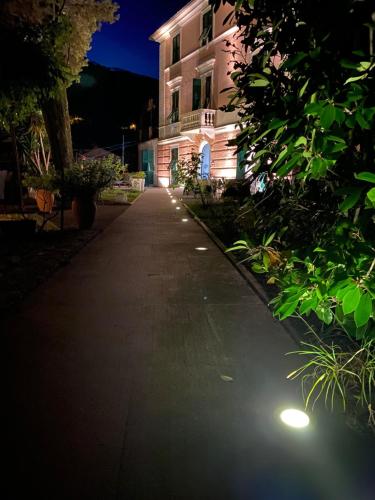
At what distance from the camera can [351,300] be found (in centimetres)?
154

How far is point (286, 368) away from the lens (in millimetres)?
3230

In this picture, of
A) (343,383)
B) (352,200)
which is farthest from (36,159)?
(352,200)

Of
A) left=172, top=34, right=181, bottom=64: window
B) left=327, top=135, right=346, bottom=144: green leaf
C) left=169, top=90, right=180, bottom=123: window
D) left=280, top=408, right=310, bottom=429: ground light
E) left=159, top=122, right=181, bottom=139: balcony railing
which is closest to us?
left=327, top=135, right=346, bottom=144: green leaf

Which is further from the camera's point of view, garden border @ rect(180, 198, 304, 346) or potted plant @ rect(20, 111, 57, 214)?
A: potted plant @ rect(20, 111, 57, 214)

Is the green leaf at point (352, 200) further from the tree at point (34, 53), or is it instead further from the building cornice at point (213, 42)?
the building cornice at point (213, 42)

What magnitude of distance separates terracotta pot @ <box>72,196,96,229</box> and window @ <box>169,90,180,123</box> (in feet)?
65.3

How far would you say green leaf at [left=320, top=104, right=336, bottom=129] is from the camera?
1491mm

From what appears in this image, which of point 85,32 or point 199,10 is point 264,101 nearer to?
point 85,32

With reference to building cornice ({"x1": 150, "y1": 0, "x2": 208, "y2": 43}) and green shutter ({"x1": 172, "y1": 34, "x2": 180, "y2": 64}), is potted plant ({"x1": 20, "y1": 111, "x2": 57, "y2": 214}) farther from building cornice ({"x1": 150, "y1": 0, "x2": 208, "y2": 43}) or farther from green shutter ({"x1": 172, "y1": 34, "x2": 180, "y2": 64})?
green shutter ({"x1": 172, "y1": 34, "x2": 180, "y2": 64})

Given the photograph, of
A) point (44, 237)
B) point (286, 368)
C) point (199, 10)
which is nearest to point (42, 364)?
point (286, 368)

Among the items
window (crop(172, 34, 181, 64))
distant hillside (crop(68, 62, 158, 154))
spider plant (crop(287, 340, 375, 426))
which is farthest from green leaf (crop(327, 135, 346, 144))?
distant hillside (crop(68, 62, 158, 154))

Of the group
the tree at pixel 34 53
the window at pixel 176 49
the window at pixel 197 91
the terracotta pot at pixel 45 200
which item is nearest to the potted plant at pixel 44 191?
the terracotta pot at pixel 45 200

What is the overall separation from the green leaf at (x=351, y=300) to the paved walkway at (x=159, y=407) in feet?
3.59

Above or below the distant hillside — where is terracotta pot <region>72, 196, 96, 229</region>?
below
